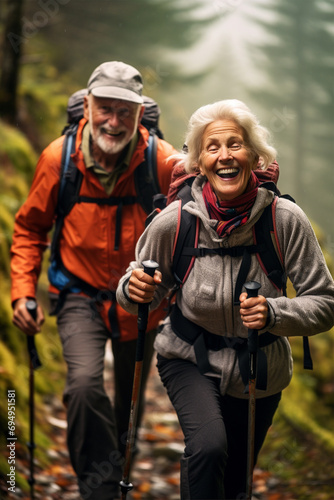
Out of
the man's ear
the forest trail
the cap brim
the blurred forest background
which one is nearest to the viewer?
the cap brim

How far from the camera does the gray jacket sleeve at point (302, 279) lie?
11.0 ft

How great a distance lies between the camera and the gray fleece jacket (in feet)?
11.1

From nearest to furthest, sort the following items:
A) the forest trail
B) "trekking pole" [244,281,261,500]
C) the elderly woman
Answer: "trekking pole" [244,281,261,500]
the elderly woman
the forest trail

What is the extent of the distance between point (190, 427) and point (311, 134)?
8735 mm

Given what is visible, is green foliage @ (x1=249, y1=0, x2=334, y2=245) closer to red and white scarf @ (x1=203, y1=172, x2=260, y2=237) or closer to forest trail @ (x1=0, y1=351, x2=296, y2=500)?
forest trail @ (x1=0, y1=351, x2=296, y2=500)

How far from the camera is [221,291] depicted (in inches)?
137

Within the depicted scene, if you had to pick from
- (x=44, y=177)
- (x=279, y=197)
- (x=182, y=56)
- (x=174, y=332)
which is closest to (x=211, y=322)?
(x=174, y=332)

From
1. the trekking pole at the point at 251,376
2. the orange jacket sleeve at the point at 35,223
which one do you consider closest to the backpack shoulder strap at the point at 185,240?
the trekking pole at the point at 251,376

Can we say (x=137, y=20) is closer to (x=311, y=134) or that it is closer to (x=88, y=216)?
(x=311, y=134)

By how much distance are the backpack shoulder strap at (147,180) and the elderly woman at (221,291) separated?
84 centimetres

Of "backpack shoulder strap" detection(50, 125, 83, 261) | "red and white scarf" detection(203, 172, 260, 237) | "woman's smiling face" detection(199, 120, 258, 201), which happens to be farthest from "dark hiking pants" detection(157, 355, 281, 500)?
"backpack shoulder strap" detection(50, 125, 83, 261)

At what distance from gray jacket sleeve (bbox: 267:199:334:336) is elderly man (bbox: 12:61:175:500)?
1.43m

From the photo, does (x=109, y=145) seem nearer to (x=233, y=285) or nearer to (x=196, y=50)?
(x=233, y=285)

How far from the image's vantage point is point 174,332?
372cm
